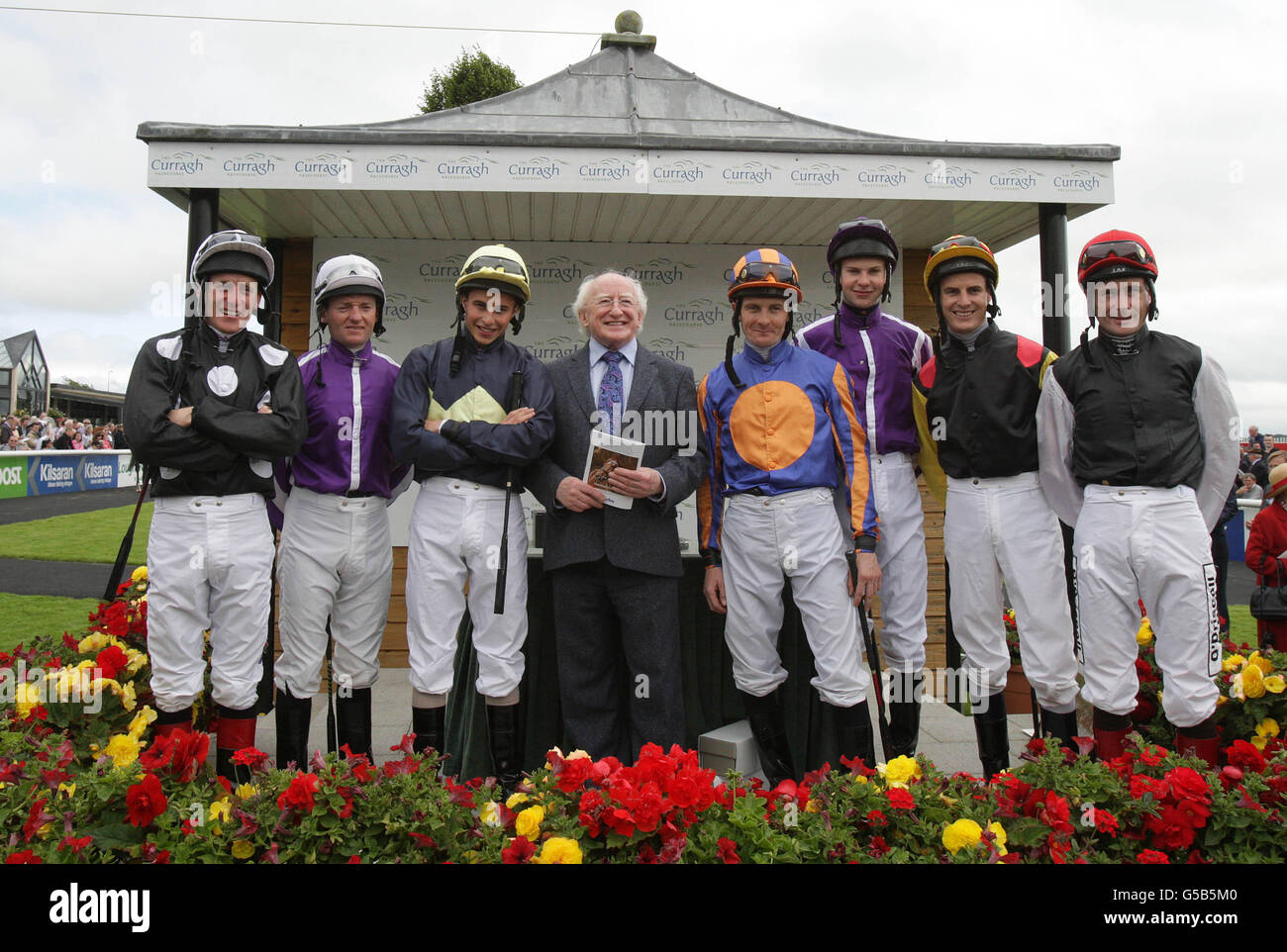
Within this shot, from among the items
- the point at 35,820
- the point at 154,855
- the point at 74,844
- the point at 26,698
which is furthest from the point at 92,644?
the point at 154,855

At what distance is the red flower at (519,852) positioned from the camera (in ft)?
6.53

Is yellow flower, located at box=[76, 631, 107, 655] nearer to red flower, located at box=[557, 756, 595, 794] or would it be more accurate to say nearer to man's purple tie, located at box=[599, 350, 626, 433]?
man's purple tie, located at box=[599, 350, 626, 433]

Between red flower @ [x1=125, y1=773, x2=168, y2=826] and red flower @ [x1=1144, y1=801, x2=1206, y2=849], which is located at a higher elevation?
red flower @ [x1=125, y1=773, x2=168, y2=826]

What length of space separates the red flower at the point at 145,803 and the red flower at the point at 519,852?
931 millimetres

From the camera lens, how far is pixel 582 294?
3.46 m

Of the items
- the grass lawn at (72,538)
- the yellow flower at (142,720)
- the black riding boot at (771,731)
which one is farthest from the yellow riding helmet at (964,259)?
the grass lawn at (72,538)

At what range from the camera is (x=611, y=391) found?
3.40 metres

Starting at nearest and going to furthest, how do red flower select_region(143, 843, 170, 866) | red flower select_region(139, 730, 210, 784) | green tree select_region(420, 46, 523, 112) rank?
red flower select_region(143, 843, 170, 866) < red flower select_region(139, 730, 210, 784) < green tree select_region(420, 46, 523, 112)

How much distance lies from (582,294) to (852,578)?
5.23 ft

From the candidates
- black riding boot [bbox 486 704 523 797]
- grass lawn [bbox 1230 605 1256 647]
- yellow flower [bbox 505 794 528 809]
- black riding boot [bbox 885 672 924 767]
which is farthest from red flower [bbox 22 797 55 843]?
grass lawn [bbox 1230 605 1256 647]

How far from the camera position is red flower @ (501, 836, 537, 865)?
1991mm

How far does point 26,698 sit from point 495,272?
8.01 feet

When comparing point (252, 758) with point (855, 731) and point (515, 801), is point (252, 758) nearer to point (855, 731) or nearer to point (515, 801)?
point (515, 801)

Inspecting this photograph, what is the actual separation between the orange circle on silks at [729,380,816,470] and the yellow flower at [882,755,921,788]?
1.18 metres
